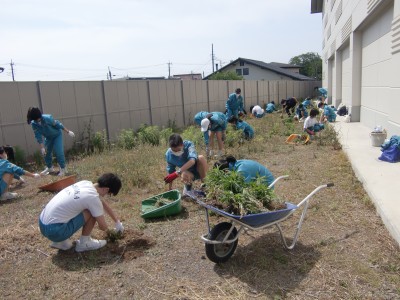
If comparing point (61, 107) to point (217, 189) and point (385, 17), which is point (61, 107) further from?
point (385, 17)

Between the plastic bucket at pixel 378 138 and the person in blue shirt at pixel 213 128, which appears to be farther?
the person in blue shirt at pixel 213 128

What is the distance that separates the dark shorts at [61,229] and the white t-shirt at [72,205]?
0.04m

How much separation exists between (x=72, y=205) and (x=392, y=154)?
532 cm

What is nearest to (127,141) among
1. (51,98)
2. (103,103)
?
(103,103)

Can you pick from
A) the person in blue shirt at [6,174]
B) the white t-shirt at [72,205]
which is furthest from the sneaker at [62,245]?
the person in blue shirt at [6,174]

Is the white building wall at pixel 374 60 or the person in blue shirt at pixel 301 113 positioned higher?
the white building wall at pixel 374 60

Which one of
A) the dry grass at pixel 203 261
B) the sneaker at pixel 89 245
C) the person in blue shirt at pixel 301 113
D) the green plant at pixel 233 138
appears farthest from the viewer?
the person in blue shirt at pixel 301 113

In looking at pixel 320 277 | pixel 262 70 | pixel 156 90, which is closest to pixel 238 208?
pixel 320 277

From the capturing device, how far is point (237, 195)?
3.17 meters

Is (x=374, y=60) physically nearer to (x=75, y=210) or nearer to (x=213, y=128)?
(x=213, y=128)

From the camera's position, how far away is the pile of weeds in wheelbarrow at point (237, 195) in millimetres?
3152

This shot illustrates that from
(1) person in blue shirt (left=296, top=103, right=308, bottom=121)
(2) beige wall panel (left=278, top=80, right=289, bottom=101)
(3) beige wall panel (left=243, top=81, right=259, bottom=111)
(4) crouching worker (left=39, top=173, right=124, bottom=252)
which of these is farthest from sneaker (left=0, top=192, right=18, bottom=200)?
(2) beige wall panel (left=278, top=80, right=289, bottom=101)

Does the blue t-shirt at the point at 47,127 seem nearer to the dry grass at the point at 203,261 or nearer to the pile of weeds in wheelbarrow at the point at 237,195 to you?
the dry grass at the point at 203,261

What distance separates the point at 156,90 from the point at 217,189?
Result: 35.2 feet
